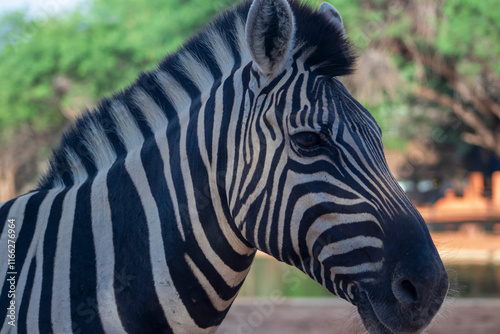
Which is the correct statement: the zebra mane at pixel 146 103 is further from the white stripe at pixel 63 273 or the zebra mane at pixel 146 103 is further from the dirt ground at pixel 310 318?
the dirt ground at pixel 310 318

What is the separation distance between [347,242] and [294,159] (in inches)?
15.3

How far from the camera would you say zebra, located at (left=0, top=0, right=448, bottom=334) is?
1985 millimetres

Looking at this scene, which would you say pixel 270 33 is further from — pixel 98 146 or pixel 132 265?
pixel 132 265

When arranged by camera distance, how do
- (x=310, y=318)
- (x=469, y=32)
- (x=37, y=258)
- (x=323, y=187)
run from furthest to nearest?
(x=469, y=32)
(x=310, y=318)
(x=37, y=258)
(x=323, y=187)

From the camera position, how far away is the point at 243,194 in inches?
85.3

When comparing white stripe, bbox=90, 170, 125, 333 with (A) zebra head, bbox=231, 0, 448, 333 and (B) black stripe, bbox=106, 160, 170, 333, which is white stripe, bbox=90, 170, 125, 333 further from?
(A) zebra head, bbox=231, 0, 448, 333

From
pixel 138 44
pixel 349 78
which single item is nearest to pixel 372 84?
pixel 349 78

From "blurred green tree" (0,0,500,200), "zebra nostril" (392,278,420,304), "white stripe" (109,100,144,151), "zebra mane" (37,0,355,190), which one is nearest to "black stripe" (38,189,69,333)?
"zebra mane" (37,0,355,190)

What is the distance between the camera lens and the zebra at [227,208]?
6.51ft

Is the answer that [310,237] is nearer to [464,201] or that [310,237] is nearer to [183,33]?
[183,33]

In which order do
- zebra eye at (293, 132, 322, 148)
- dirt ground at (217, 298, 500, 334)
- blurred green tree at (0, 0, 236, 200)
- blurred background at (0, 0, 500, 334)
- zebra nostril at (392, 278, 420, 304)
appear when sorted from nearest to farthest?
zebra nostril at (392, 278, 420, 304) < zebra eye at (293, 132, 322, 148) < dirt ground at (217, 298, 500, 334) < blurred background at (0, 0, 500, 334) < blurred green tree at (0, 0, 236, 200)

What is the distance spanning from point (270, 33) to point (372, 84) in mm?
14423

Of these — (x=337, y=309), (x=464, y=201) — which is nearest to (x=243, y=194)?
(x=337, y=309)

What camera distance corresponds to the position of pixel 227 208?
2242 mm
